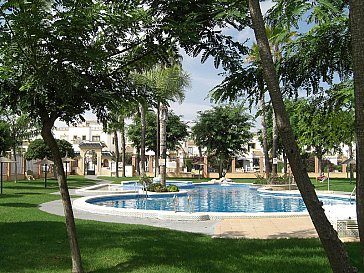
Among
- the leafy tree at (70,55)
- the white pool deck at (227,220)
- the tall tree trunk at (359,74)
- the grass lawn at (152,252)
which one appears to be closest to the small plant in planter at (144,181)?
the white pool deck at (227,220)

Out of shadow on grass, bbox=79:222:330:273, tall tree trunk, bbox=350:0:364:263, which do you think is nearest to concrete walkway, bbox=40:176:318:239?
shadow on grass, bbox=79:222:330:273

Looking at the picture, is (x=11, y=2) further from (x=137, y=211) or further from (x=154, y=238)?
(x=137, y=211)

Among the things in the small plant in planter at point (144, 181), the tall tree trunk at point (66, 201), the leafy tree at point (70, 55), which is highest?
the leafy tree at point (70, 55)

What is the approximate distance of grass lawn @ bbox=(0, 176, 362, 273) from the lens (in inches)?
264

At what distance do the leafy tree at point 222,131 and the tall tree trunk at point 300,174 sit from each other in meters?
42.1

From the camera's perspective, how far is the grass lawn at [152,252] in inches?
264

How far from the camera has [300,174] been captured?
3627 mm

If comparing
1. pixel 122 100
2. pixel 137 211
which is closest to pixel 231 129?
pixel 137 211

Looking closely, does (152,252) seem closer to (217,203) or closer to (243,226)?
(243,226)

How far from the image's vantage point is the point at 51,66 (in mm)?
5773

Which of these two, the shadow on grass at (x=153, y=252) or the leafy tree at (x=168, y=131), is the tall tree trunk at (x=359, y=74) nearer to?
the shadow on grass at (x=153, y=252)

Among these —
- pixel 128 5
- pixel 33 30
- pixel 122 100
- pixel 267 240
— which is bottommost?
pixel 267 240

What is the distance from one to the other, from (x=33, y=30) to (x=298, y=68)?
11.3ft

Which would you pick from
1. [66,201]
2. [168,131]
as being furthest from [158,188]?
[168,131]
